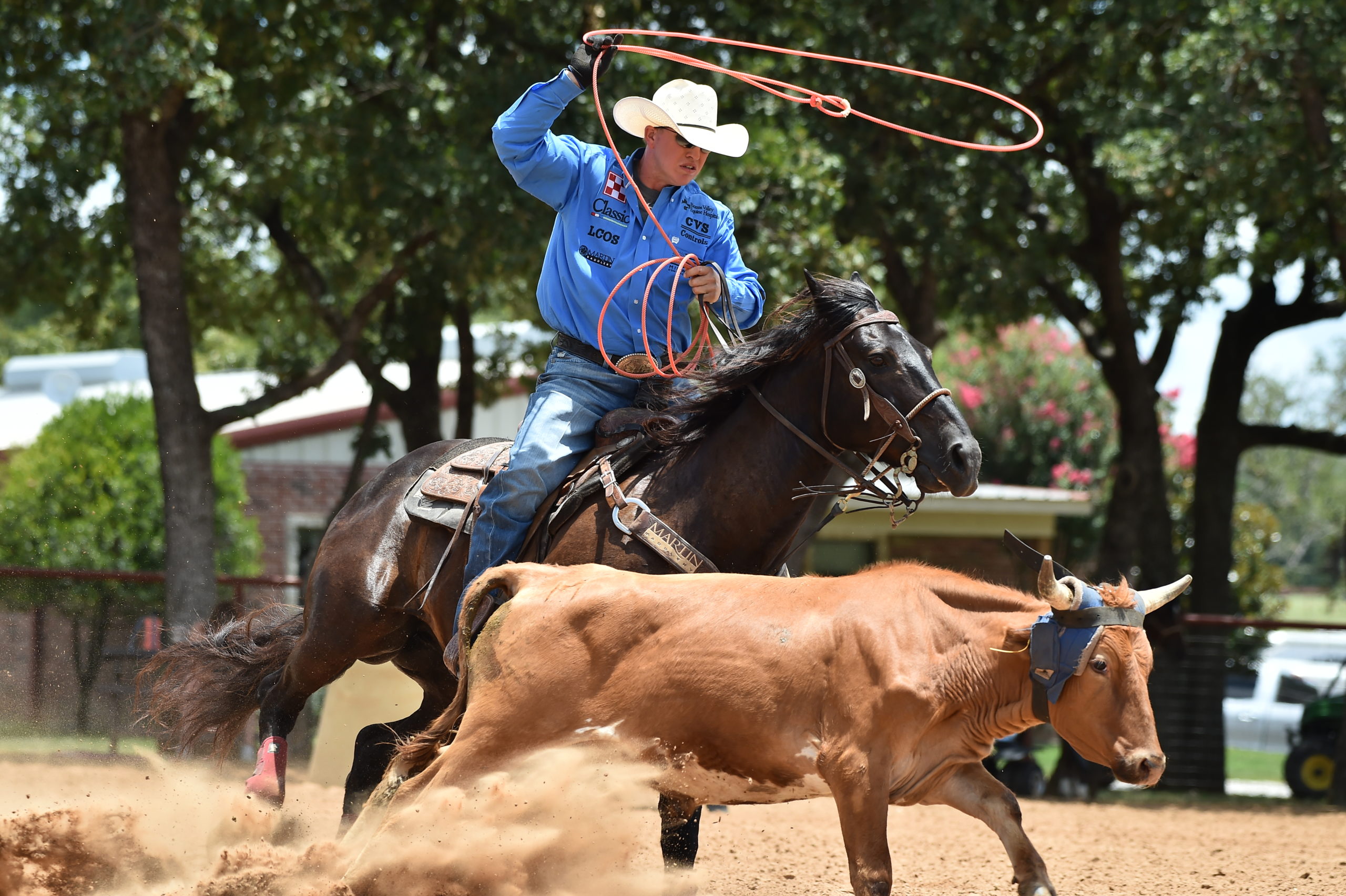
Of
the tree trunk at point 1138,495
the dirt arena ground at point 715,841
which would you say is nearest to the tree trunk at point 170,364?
the dirt arena ground at point 715,841

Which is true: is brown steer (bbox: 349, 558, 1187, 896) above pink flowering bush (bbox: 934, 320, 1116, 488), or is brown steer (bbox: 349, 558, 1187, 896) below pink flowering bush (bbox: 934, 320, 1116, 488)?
below

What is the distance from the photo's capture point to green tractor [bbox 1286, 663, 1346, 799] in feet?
40.7

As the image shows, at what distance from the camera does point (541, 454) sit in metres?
4.65

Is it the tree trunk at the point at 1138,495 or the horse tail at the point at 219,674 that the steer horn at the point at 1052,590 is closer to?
the horse tail at the point at 219,674

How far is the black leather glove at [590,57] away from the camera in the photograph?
4656 millimetres

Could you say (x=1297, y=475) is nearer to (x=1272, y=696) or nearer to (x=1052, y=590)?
(x=1272, y=696)

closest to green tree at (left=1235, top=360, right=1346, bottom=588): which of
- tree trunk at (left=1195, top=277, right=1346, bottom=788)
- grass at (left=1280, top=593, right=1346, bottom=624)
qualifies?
grass at (left=1280, top=593, right=1346, bottom=624)

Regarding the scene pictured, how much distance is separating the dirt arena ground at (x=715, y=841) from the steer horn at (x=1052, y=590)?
4.44ft

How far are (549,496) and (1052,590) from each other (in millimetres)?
1824

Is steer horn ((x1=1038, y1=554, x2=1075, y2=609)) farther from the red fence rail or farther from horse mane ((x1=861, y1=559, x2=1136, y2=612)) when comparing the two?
the red fence rail

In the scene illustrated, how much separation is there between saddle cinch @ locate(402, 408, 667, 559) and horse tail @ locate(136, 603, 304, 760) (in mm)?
1085

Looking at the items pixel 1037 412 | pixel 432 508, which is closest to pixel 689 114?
pixel 432 508

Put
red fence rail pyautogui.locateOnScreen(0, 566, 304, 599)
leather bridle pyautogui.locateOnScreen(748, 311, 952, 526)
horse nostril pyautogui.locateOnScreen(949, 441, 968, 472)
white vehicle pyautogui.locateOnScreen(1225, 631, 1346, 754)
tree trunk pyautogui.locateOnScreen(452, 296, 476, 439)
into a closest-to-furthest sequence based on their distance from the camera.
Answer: horse nostril pyautogui.locateOnScreen(949, 441, 968, 472)
leather bridle pyautogui.locateOnScreen(748, 311, 952, 526)
red fence rail pyautogui.locateOnScreen(0, 566, 304, 599)
tree trunk pyautogui.locateOnScreen(452, 296, 476, 439)
white vehicle pyautogui.locateOnScreen(1225, 631, 1346, 754)

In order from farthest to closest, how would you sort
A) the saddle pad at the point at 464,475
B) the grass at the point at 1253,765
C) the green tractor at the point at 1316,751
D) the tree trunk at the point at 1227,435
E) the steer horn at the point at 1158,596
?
the grass at the point at 1253,765
the tree trunk at the point at 1227,435
the green tractor at the point at 1316,751
the saddle pad at the point at 464,475
the steer horn at the point at 1158,596
